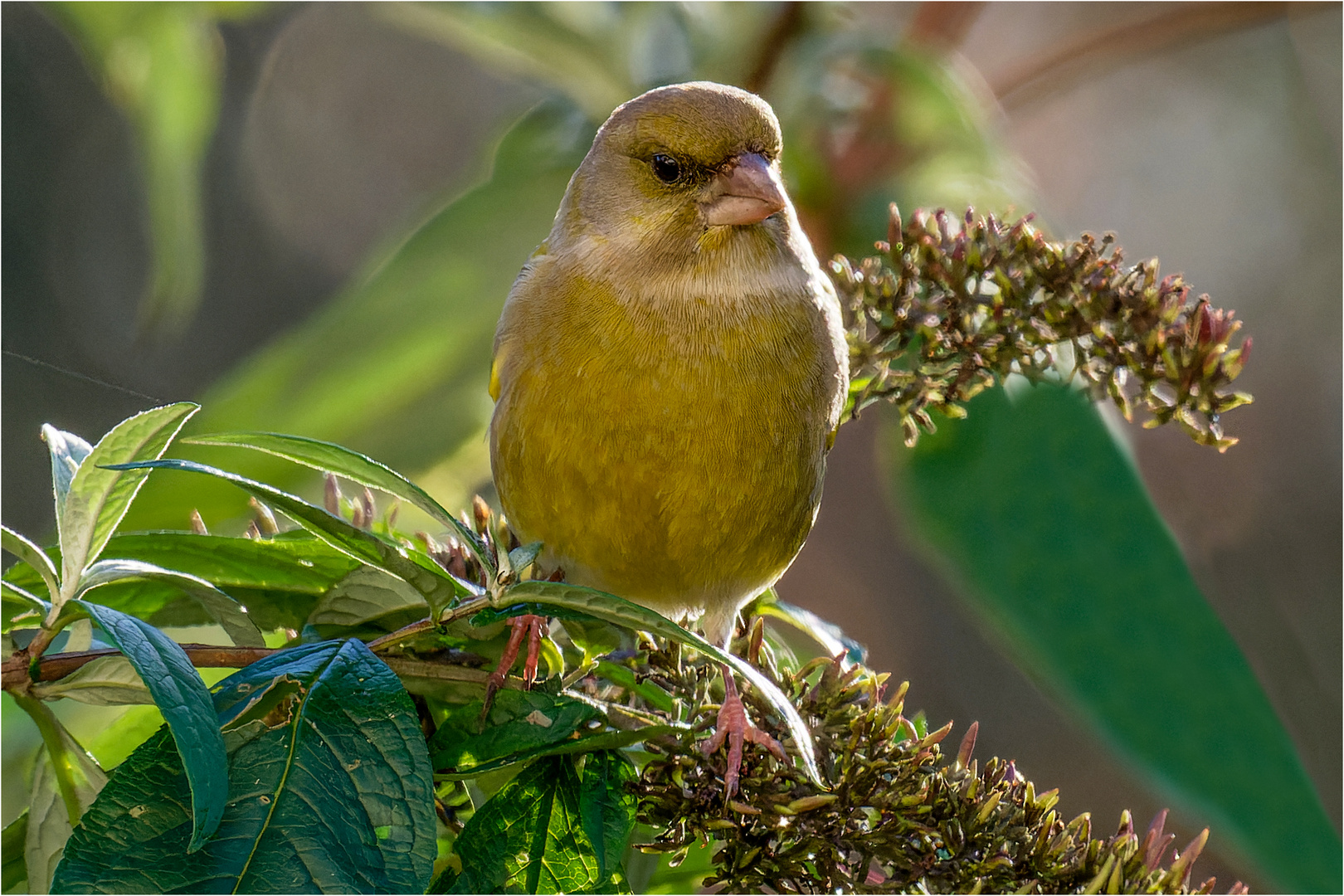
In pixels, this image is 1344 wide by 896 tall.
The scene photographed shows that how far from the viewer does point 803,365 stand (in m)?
2.09

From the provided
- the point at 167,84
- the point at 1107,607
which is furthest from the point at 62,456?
the point at 167,84

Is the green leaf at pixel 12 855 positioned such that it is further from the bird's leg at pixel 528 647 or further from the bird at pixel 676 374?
the bird at pixel 676 374

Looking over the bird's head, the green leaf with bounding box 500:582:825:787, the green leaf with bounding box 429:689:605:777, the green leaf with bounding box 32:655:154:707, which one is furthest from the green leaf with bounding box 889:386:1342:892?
the green leaf with bounding box 32:655:154:707

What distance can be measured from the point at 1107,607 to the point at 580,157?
164 cm

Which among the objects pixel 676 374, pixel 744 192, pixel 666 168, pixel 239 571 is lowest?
pixel 239 571

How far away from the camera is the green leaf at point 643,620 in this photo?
118 centimetres

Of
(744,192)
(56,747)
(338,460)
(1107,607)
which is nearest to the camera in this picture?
(338,460)

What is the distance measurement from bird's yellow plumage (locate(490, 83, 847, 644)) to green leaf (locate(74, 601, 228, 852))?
92 cm

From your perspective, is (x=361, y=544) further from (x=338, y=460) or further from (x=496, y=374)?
(x=496, y=374)

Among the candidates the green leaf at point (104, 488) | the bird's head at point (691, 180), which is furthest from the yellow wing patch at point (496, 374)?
the green leaf at point (104, 488)

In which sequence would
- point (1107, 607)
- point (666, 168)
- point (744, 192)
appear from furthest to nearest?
point (1107, 607), point (666, 168), point (744, 192)

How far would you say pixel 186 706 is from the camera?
3.72 feet

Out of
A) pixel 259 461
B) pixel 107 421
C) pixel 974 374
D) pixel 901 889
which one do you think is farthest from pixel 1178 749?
pixel 107 421

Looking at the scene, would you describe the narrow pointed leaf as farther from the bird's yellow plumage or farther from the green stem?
the bird's yellow plumage
